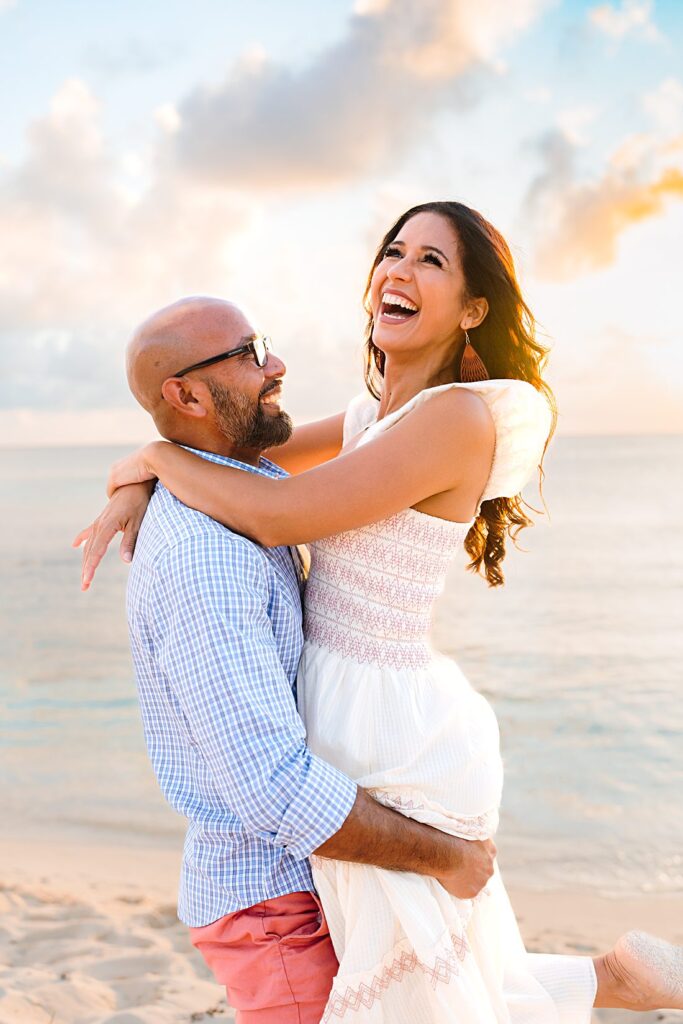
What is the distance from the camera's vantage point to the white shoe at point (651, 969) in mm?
2861

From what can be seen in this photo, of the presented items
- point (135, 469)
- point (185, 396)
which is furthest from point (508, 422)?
point (135, 469)

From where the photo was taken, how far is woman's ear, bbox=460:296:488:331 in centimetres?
279

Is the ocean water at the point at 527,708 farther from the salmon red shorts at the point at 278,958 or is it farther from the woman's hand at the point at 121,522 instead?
the salmon red shorts at the point at 278,958

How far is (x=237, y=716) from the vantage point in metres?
2.04

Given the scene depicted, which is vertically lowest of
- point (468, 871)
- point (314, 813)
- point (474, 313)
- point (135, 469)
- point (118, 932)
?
point (118, 932)

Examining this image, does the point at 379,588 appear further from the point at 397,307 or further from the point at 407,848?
the point at 397,307

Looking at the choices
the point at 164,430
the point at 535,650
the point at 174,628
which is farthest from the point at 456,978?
the point at 535,650

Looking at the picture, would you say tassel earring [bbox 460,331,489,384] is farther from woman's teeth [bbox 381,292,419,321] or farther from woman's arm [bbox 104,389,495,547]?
woman's arm [bbox 104,389,495,547]

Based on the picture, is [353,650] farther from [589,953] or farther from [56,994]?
[589,953]

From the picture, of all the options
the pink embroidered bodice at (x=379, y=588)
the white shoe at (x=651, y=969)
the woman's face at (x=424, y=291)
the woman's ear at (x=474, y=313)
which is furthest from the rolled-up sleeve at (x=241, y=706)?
the white shoe at (x=651, y=969)

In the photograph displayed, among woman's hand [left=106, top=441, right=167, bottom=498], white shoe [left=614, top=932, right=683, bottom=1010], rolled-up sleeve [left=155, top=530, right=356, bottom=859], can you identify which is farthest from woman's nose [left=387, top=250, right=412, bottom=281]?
white shoe [left=614, top=932, right=683, bottom=1010]

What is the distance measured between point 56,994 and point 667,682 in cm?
793

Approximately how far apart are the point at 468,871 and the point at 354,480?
93 centimetres

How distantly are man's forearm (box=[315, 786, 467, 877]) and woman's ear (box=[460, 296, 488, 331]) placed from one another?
1.30 meters
